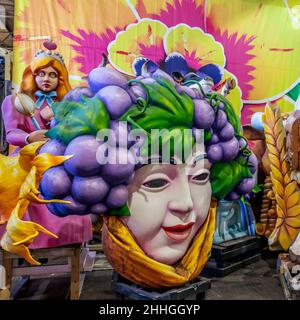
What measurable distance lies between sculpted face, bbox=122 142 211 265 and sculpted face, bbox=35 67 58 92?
1028 mm

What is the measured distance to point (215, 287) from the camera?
2.38m

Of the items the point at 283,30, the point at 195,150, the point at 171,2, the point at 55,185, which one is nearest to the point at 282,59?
the point at 283,30

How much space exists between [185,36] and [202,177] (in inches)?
82.0

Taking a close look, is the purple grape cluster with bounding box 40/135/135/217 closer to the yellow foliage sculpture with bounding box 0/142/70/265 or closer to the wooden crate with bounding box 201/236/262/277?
the yellow foliage sculpture with bounding box 0/142/70/265

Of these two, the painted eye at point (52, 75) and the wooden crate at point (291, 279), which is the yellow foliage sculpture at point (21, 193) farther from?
the wooden crate at point (291, 279)

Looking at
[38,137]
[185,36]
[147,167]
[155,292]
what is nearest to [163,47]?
[185,36]

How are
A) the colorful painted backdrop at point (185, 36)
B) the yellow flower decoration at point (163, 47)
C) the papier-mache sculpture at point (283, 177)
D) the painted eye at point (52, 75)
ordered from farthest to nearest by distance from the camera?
the yellow flower decoration at point (163, 47)
the colorful painted backdrop at point (185, 36)
the papier-mache sculpture at point (283, 177)
the painted eye at point (52, 75)

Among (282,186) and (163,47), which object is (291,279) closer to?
(282,186)

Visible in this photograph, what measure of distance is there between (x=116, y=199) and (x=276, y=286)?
1.63 meters

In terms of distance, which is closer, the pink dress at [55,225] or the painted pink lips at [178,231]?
the painted pink lips at [178,231]

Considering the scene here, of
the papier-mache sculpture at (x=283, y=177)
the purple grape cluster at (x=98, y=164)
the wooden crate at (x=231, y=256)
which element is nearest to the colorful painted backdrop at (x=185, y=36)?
the papier-mache sculpture at (x=283, y=177)

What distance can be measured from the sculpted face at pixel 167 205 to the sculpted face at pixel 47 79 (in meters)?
1.03

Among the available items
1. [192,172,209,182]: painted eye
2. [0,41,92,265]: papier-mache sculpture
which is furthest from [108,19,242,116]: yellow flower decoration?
[192,172,209,182]: painted eye

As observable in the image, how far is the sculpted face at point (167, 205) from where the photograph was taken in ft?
4.75
